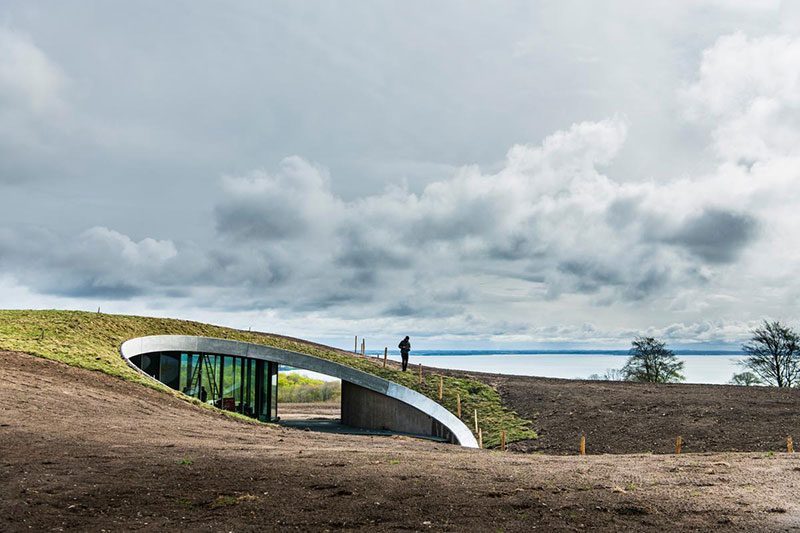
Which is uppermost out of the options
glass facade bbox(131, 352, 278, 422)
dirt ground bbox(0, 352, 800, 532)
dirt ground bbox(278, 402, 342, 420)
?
glass facade bbox(131, 352, 278, 422)

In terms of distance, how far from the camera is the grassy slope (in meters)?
23.8

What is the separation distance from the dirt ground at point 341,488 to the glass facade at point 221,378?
13.1 metres

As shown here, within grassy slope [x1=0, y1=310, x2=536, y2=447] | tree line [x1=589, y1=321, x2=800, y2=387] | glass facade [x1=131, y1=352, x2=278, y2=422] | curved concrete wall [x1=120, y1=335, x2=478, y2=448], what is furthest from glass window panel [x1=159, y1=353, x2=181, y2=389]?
tree line [x1=589, y1=321, x2=800, y2=387]

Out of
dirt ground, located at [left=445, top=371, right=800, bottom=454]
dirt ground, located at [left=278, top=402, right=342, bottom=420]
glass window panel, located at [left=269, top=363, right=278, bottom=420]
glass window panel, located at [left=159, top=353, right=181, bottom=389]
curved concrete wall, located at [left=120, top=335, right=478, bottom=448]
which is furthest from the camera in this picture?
dirt ground, located at [left=278, top=402, right=342, bottom=420]

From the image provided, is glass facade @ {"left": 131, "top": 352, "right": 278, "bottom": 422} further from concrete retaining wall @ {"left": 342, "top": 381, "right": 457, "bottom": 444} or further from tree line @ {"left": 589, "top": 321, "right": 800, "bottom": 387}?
tree line @ {"left": 589, "top": 321, "right": 800, "bottom": 387}

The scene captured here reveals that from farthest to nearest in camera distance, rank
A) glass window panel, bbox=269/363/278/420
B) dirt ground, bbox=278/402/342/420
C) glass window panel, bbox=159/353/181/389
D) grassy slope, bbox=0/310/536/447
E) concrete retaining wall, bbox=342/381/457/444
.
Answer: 1. dirt ground, bbox=278/402/342/420
2. glass window panel, bbox=269/363/278/420
3. concrete retaining wall, bbox=342/381/457/444
4. glass window panel, bbox=159/353/181/389
5. grassy slope, bbox=0/310/536/447

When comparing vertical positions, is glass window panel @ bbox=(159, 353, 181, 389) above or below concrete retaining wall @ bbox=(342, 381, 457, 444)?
above

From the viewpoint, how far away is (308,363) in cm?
3098

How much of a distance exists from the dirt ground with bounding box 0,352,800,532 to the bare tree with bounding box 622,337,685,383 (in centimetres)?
3237

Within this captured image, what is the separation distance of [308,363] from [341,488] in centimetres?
2147

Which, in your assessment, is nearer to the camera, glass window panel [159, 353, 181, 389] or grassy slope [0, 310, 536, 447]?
grassy slope [0, 310, 536, 447]

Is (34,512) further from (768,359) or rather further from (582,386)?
(768,359)

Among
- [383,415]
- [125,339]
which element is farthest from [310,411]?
[125,339]

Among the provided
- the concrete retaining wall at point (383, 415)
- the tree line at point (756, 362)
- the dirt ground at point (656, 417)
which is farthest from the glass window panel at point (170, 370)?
the tree line at point (756, 362)
